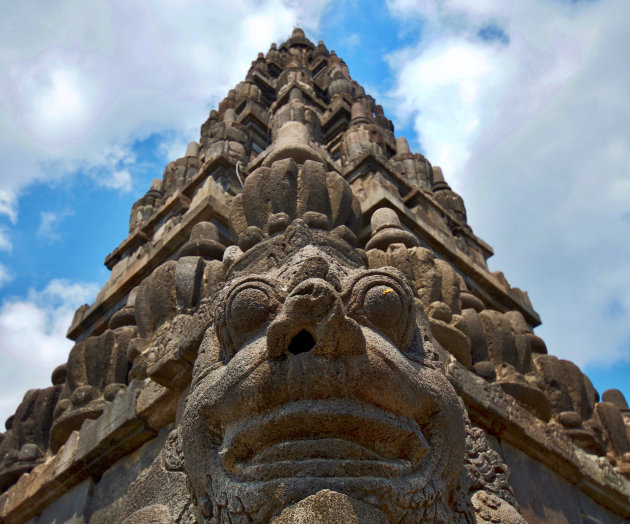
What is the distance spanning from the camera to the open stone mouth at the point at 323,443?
2066mm

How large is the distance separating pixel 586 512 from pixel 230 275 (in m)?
3.88

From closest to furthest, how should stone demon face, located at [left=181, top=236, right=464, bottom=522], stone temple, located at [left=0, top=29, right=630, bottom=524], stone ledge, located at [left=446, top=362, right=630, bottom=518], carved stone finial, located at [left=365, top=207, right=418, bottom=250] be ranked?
1. stone demon face, located at [left=181, top=236, right=464, bottom=522]
2. stone temple, located at [left=0, top=29, right=630, bottom=524]
3. stone ledge, located at [left=446, top=362, right=630, bottom=518]
4. carved stone finial, located at [left=365, top=207, right=418, bottom=250]

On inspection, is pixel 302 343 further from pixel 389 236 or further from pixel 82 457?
pixel 82 457

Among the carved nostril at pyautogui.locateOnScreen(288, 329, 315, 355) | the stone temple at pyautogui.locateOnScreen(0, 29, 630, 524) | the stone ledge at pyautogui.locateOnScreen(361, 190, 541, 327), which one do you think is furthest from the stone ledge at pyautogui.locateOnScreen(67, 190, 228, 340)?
the carved nostril at pyautogui.locateOnScreen(288, 329, 315, 355)

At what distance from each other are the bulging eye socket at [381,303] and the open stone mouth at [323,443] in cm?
45

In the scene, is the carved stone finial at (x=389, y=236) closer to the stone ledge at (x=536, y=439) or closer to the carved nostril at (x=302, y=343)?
the stone ledge at (x=536, y=439)

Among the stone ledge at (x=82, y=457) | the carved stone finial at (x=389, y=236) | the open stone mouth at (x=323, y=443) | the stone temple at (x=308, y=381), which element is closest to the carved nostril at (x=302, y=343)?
the stone temple at (x=308, y=381)

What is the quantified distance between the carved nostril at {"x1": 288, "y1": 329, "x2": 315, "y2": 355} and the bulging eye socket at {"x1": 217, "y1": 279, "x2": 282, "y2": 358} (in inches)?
10.1

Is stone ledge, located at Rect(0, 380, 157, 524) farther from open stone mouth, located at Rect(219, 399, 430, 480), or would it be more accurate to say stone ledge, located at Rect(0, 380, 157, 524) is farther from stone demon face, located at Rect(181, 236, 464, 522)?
open stone mouth, located at Rect(219, 399, 430, 480)

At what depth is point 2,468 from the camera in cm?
589

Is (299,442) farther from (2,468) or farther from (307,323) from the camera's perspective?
(2,468)

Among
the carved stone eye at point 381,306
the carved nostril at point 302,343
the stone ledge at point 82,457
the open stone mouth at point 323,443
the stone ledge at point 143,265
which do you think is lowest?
the open stone mouth at point 323,443

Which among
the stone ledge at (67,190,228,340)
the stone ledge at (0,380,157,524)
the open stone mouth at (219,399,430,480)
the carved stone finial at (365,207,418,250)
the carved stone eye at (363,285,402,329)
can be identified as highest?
the stone ledge at (67,190,228,340)

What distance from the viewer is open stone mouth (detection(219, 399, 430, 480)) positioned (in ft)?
6.78
